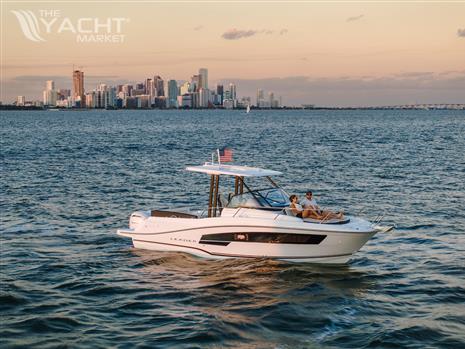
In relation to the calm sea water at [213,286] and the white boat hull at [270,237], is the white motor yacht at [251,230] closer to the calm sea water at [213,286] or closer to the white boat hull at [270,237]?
the white boat hull at [270,237]

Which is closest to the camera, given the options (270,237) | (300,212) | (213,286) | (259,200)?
(213,286)

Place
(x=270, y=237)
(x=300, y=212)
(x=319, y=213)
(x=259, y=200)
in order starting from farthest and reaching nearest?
1. (x=259, y=200)
2. (x=319, y=213)
3. (x=300, y=212)
4. (x=270, y=237)

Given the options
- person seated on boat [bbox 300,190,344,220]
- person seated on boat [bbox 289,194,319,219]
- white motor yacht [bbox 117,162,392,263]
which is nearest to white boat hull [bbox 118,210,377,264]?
white motor yacht [bbox 117,162,392,263]

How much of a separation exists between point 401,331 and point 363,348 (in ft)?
4.50

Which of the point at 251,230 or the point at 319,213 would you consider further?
the point at 319,213

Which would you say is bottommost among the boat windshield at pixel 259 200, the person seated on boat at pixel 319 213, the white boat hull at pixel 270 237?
the white boat hull at pixel 270 237

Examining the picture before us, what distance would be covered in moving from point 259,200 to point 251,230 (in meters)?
1.04

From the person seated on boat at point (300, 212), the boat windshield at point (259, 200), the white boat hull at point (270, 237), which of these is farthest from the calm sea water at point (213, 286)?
the boat windshield at point (259, 200)

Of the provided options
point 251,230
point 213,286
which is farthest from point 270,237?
point 213,286

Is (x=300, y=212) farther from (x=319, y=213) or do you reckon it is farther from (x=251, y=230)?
(x=251, y=230)

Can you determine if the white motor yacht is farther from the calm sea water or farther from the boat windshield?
the calm sea water

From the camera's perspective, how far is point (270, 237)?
17.8 metres

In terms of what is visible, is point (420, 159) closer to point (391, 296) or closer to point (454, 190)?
point (454, 190)

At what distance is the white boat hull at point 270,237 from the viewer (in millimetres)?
17609
